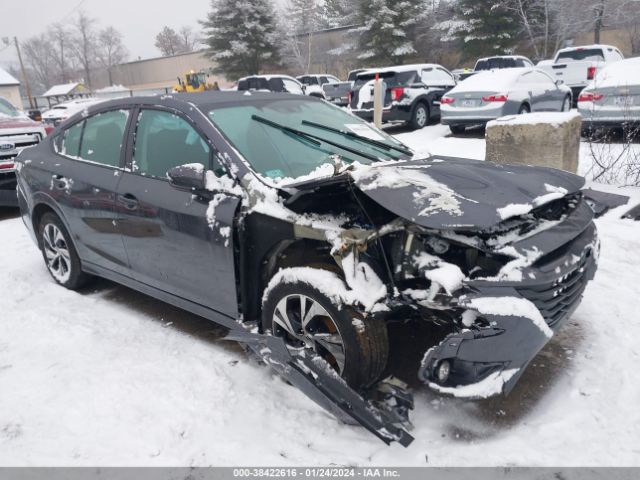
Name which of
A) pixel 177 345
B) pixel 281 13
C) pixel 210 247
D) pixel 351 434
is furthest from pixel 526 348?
pixel 281 13

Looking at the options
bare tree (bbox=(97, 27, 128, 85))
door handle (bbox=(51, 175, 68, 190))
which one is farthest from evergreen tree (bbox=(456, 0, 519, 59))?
bare tree (bbox=(97, 27, 128, 85))

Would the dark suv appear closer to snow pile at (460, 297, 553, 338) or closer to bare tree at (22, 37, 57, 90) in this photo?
snow pile at (460, 297, 553, 338)

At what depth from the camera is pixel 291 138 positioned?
3.40 metres

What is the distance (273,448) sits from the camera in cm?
251

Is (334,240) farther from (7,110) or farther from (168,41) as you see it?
(168,41)

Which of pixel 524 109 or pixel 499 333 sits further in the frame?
pixel 524 109

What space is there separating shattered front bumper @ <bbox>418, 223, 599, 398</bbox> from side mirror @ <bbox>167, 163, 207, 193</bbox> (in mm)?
1621

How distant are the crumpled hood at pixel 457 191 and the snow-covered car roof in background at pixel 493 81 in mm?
8498

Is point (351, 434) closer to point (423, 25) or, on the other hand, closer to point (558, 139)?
point (558, 139)

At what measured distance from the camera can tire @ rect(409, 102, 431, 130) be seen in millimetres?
13055

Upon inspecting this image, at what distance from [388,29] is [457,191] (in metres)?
30.5

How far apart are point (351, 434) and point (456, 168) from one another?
158cm

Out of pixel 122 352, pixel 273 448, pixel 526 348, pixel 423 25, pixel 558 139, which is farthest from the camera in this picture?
pixel 423 25

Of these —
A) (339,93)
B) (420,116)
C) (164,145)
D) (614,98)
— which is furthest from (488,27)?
(164,145)
